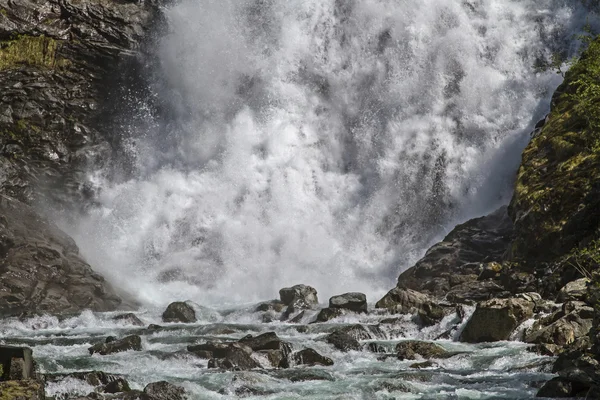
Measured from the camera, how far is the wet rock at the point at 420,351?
21141 millimetres

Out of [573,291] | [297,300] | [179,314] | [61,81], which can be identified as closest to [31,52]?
[61,81]

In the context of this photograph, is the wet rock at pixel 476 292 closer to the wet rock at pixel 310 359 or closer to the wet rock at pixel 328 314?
the wet rock at pixel 328 314

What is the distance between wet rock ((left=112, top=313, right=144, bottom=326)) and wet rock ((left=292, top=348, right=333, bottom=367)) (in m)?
10.7

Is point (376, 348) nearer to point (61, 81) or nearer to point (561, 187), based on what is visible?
point (561, 187)

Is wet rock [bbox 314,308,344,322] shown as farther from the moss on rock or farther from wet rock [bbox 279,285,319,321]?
the moss on rock

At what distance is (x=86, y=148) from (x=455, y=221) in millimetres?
21922

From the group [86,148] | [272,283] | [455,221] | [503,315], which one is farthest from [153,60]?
[503,315]

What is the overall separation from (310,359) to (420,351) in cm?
313

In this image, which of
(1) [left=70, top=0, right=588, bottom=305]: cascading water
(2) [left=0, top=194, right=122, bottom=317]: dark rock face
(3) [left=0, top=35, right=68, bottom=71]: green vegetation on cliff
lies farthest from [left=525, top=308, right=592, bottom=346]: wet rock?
(3) [left=0, top=35, right=68, bottom=71]: green vegetation on cliff

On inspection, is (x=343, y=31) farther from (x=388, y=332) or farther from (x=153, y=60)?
(x=388, y=332)

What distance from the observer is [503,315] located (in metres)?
23.0

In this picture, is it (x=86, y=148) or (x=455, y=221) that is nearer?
(x=455, y=221)

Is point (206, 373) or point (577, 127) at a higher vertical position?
point (577, 127)

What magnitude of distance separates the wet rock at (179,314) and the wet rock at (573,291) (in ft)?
48.0
